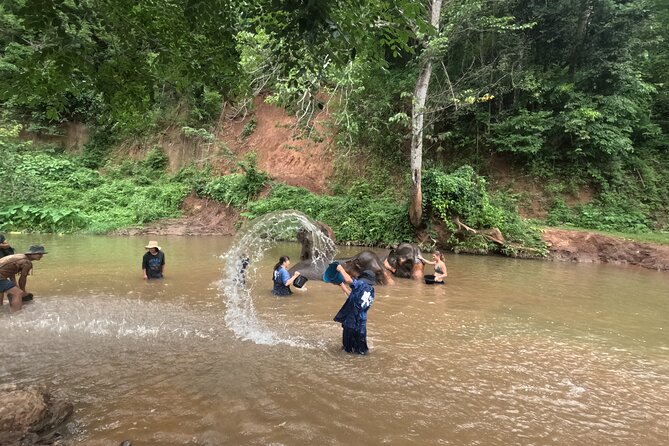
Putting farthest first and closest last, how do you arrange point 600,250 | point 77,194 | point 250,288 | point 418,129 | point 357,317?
point 77,194, point 418,129, point 600,250, point 250,288, point 357,317

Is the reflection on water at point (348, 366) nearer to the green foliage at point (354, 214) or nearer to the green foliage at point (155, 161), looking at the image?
the green foliage at point (354, 214)

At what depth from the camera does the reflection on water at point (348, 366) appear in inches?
159

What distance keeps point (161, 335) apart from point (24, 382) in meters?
1.91

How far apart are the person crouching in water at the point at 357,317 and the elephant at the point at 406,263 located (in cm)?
573

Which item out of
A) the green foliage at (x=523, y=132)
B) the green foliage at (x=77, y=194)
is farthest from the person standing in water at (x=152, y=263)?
the green foliage at (x=523, y=132)

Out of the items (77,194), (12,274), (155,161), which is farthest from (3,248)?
(155,161)

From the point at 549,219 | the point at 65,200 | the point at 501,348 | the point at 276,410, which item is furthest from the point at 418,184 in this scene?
the point at 65,200

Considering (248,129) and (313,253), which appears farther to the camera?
(248,129)

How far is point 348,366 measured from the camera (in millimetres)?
5477

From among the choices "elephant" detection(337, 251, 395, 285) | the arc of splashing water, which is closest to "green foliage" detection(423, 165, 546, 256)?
the arc of splashing water

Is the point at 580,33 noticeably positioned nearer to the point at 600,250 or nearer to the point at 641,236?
the point at 641,236

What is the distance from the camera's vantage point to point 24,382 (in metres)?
4.78

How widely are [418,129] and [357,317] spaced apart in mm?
11031

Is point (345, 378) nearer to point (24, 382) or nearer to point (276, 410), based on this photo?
point (276, 410)
